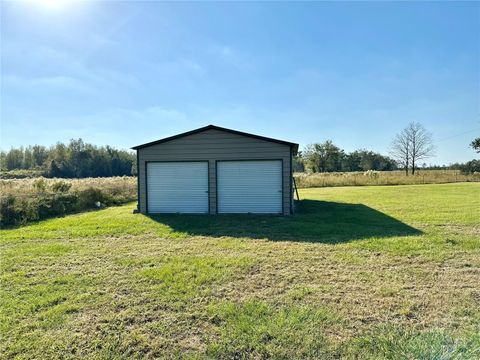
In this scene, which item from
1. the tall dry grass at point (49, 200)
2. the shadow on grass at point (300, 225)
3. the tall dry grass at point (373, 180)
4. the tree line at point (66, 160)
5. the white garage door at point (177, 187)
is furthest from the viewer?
the tree line at point (66, 160)

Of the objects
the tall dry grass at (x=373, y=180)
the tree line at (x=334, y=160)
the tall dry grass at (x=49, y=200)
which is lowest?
the tall dry grass at (x=49, y=200)

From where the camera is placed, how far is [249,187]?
1066 cm

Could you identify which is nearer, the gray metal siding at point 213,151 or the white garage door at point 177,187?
the gray metal siding at point 213,151

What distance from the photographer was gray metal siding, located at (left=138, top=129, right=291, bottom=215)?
10375 millimetres

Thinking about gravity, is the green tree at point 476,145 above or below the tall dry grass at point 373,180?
above

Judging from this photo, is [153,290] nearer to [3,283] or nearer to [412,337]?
[3,283]

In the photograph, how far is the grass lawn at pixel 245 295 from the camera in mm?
2693

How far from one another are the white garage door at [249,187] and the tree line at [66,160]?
4482 cm

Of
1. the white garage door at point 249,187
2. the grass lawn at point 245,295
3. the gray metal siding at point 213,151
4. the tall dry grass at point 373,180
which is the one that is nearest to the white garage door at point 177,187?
the gray metal siding at point 213,151

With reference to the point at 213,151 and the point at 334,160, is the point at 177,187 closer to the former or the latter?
the point at 213,151

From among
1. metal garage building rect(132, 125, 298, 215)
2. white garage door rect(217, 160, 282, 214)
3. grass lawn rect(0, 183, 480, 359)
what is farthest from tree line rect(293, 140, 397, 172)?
grass lawn rect(0, 183, 480, 359)

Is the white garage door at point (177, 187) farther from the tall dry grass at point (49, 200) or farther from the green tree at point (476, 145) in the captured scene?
the green tree at point (476, 145)

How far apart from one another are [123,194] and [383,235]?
14921 mm

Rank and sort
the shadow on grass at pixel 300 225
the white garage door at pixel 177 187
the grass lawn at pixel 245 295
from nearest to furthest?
the grass lawn at pixel 245 295 → the shadow on grass at pixel 300 225 → the white garage door at pixel 177 187
